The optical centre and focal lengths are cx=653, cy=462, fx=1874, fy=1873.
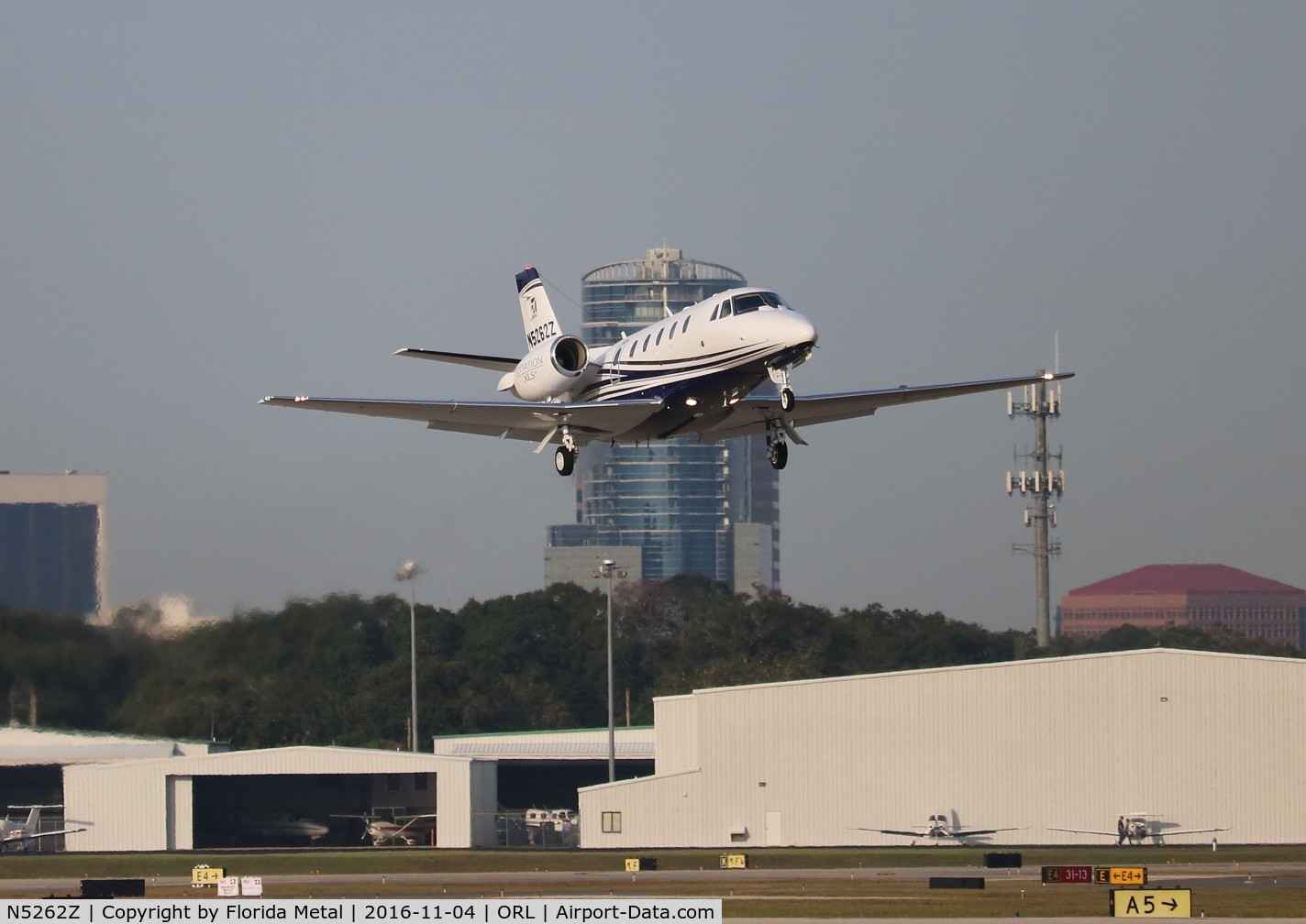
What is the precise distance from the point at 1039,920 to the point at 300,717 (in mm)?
49435

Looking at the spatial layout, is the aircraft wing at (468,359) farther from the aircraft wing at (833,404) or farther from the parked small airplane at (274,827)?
the parked small airplane at (274,827)

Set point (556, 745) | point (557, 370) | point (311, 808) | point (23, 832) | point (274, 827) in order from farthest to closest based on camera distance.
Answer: point (556, 745) < point (311, 808) < point (274, 827) < point (23, 832) < point (557, 370)

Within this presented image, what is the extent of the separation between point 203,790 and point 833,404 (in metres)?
38.6

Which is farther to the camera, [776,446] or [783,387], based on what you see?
[776,446]

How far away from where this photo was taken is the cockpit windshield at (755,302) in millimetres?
38844

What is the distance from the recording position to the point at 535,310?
5216cm

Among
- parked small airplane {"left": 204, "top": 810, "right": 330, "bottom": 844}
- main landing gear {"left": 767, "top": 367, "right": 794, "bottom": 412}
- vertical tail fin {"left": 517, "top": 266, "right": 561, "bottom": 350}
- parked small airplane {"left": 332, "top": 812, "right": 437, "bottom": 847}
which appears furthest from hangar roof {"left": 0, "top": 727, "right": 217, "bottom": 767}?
main landing gear {"left": 767, "top": 367, "right": 794, "bottom": 412}

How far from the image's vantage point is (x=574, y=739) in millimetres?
81625

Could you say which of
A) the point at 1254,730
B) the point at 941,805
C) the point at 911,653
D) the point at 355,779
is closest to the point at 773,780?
the point at 941,805

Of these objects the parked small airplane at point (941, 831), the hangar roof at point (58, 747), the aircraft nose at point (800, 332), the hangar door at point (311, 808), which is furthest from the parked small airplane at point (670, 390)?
the hangar roof at point (58, 747)

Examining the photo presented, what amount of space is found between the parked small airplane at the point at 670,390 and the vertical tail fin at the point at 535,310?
5713mm

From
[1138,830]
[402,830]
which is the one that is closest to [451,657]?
[402,830]

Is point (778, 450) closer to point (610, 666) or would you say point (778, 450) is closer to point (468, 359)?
point (468, 359)

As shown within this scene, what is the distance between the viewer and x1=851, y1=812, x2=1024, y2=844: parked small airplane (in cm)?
6269
